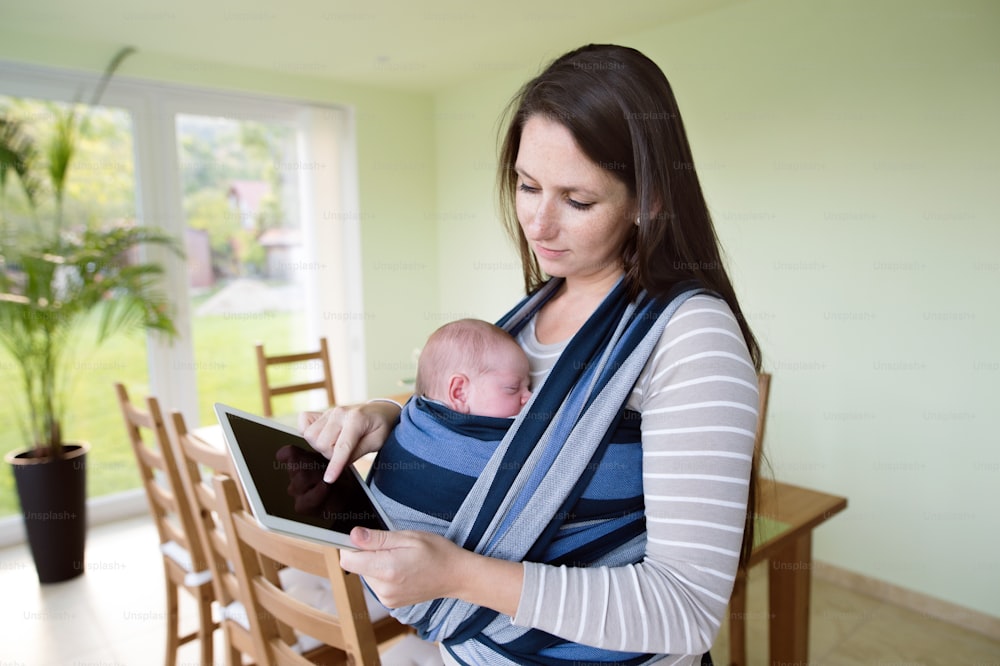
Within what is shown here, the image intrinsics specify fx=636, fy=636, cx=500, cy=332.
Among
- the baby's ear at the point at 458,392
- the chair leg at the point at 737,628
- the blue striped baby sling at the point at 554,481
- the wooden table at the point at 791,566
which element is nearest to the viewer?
the blue striped baby sling at the point at 554,481

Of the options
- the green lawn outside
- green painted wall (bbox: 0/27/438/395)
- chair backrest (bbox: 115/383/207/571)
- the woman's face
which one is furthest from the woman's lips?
green painted wall (bbox: 0/27/438/395)

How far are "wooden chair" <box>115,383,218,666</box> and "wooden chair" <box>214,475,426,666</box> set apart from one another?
1.96 ft

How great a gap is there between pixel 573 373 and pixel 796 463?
2.59 metres

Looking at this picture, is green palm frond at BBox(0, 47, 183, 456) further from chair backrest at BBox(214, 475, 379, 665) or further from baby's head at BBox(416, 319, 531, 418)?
baby's head at BBox(416, 319, 531, 418)

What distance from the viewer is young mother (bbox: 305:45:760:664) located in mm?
704

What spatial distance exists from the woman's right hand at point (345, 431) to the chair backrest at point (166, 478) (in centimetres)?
110

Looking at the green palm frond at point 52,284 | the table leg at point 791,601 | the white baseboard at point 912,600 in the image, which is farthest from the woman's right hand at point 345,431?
the white baseboard at point 912,600

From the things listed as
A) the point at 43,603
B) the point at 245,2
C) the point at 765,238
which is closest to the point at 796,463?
the point at 765,238

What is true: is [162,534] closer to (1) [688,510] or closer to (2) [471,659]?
(2) [471,659]

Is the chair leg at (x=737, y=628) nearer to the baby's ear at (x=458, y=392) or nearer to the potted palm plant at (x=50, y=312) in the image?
the baby's ear at (x=458, y=392)

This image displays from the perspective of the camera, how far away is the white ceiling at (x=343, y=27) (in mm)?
2861

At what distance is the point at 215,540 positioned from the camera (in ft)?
5.26

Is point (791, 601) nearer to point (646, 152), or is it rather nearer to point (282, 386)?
point (646, 152)

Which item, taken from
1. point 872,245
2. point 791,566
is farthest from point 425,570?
point 872,245
